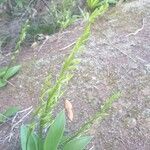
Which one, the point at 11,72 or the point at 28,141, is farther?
the point at 11,72

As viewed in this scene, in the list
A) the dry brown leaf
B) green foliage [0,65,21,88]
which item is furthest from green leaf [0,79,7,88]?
the dry brown leaf

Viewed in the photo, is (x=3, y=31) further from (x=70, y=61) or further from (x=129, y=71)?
(x=70, y=61)

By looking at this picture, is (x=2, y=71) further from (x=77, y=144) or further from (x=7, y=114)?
(x=77, y=144)

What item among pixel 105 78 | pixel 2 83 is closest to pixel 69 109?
pixel 105 78

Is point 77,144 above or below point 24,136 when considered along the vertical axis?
below

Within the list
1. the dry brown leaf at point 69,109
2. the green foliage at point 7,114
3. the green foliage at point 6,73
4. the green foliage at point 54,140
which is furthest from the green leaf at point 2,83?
the green foliage at point 54,140

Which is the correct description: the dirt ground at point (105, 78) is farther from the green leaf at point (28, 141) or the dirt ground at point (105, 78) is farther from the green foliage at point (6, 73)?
the green leaf at point (28, 141)

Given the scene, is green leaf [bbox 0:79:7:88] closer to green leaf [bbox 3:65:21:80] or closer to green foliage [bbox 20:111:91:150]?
green leaf [bbox 3:65:21:80]
